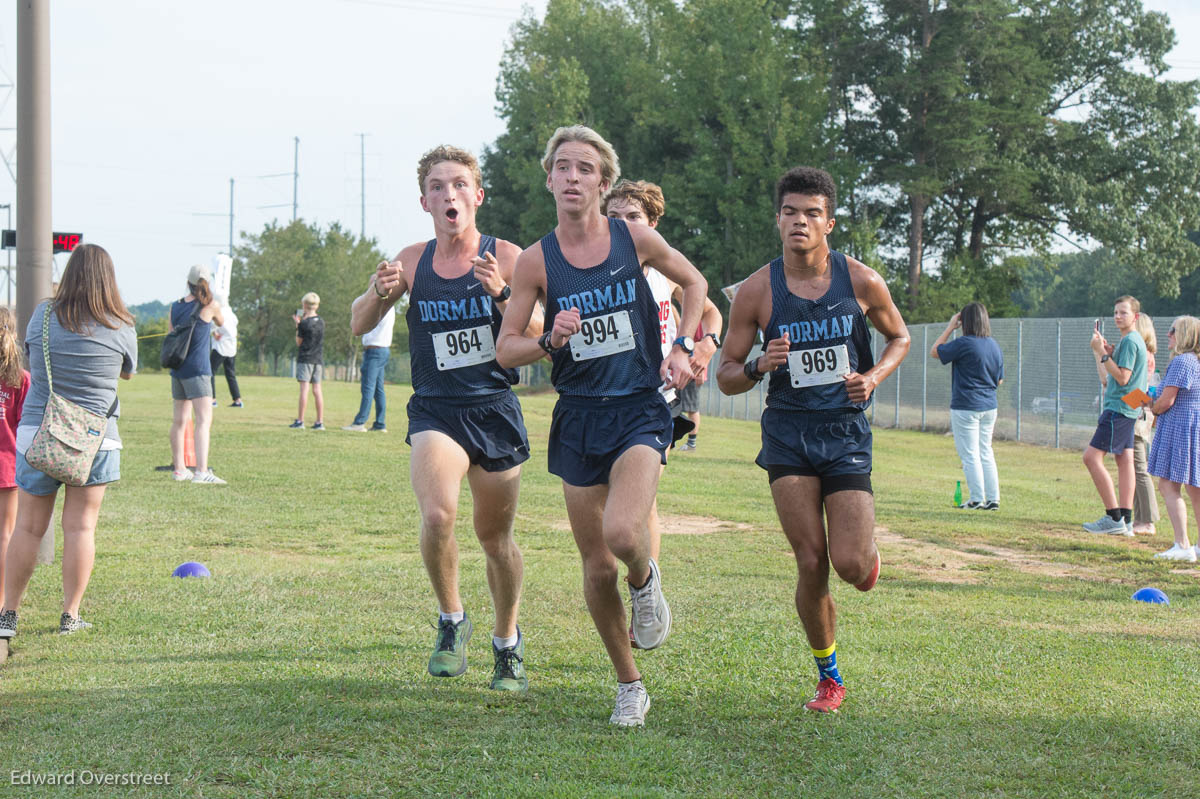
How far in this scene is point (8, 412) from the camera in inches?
255

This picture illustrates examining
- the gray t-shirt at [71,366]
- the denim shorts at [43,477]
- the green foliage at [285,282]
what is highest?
the green foliage at [285,282]

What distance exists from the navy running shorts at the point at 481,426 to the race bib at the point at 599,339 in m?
0.68

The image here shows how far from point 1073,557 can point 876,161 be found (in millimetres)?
44262

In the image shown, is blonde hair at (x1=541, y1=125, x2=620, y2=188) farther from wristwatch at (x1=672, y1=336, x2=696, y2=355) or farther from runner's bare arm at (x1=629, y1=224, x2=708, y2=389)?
wristwatch at (x1=672, y1=336, x2=696, y2=355)

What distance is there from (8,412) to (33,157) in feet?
9.19

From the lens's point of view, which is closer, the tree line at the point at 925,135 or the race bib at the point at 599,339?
the race bib at the point at 599,339

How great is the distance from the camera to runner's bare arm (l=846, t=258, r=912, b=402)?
5105 mm

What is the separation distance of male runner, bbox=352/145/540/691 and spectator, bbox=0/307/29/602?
2132 millimetres

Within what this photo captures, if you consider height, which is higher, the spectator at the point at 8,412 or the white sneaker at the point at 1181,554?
the spectator at the point at 8,412

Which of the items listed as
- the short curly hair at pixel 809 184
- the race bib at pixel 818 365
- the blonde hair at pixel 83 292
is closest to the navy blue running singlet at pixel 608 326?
the race bib at pixel 818 365

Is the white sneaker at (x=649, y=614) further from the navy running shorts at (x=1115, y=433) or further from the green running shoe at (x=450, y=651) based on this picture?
the navy running shorts at (x=1115, y=433)

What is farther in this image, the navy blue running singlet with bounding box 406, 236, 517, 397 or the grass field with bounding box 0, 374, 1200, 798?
the navy blue running singlet with bounding box 406, 236, 517, 397

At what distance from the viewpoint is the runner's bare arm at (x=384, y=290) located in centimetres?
552

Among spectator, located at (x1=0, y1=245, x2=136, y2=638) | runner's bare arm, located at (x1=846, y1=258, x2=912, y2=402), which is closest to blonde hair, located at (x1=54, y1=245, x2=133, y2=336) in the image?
spectator, located at (x1=0, y1=245, x2=136, y2=638)
